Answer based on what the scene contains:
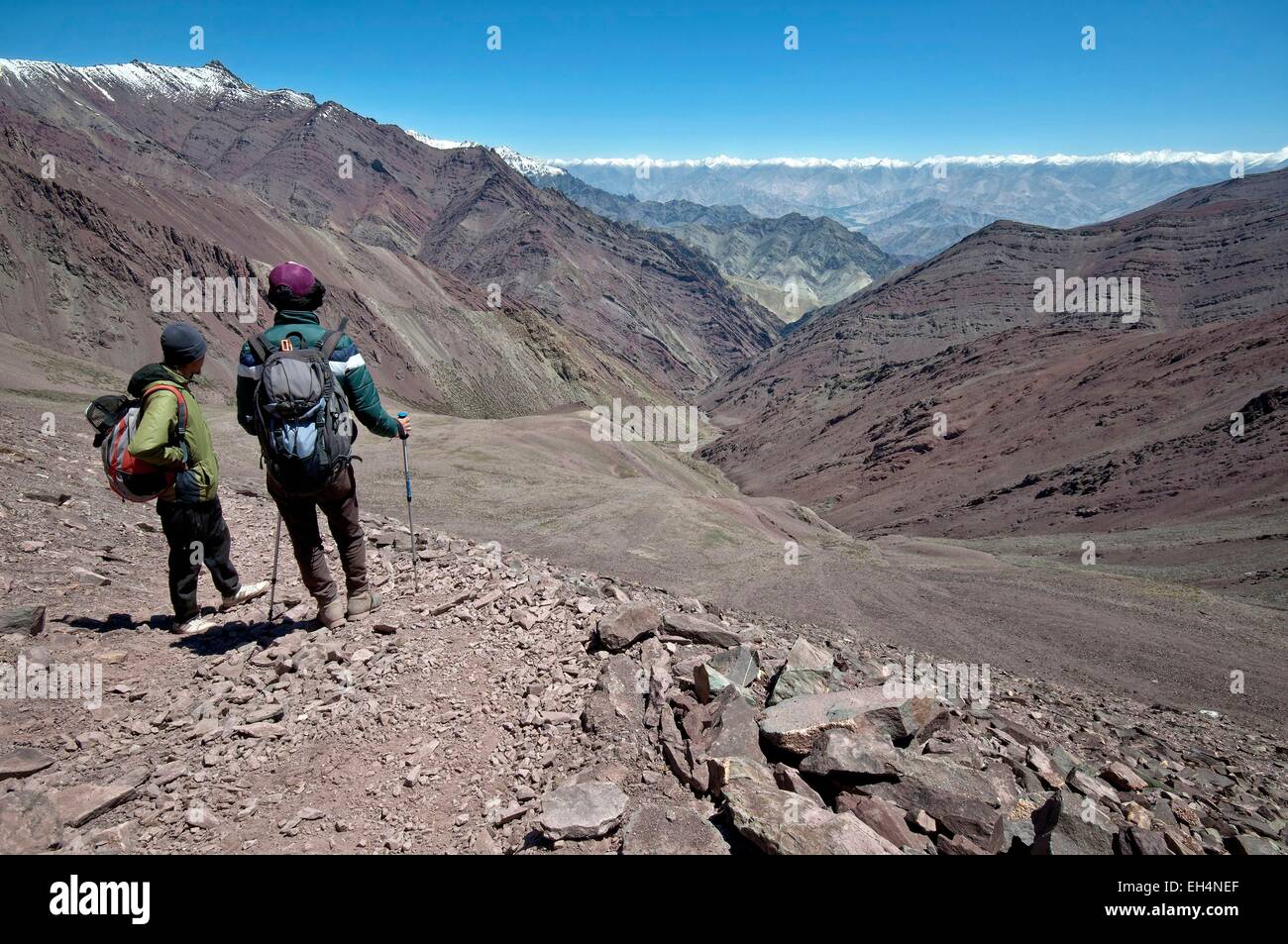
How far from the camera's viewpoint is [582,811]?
3.34 m

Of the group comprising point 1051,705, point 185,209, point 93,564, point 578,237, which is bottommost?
point 1051,705

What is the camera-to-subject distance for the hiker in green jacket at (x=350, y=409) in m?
4.46

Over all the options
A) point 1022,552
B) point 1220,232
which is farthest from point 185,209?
point 1220,232

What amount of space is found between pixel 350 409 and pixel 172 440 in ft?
4.55

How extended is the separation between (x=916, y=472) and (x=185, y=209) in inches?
2567

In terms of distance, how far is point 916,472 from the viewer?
47.5m

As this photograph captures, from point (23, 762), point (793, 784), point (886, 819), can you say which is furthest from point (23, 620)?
point (886, 819)

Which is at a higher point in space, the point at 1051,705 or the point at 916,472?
the point at 916,472

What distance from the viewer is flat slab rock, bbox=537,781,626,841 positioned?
3.22 m

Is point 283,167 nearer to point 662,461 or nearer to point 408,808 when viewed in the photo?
point 662,461

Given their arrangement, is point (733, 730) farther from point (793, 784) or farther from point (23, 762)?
point (23, 762)

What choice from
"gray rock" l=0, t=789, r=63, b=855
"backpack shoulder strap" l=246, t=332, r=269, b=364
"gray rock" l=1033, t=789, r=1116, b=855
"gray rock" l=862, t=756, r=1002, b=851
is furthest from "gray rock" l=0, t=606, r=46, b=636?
"gray rock" l=1033, t=789, r=1116, b=855

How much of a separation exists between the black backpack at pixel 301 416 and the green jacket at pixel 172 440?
841mm
